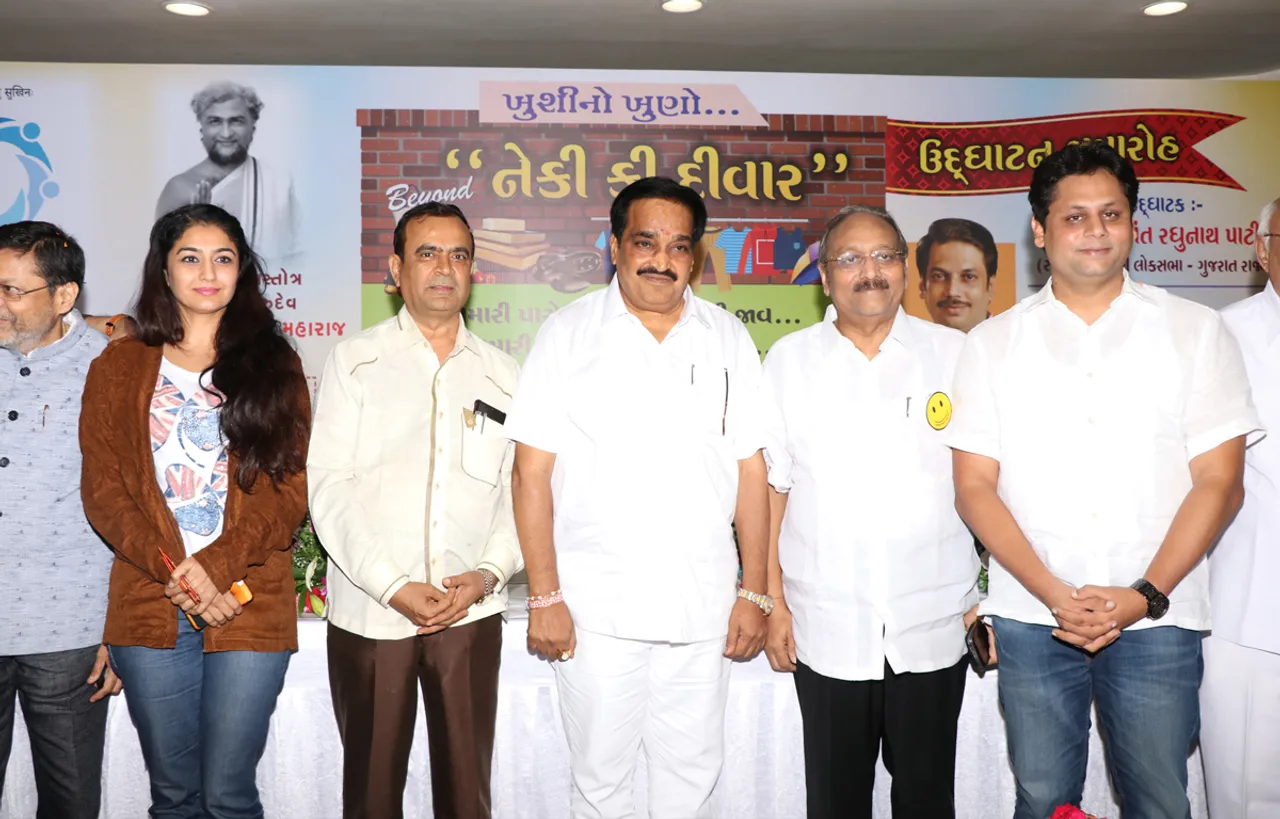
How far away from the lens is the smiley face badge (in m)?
2.45

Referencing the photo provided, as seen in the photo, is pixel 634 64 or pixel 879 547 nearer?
pixel 879 547

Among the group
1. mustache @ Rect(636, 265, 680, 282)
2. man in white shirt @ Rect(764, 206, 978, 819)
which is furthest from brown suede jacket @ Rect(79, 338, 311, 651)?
man in white shirt @ Rect(764, 206, 978, 819)

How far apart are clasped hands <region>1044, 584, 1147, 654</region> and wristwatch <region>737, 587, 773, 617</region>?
0.67 metres

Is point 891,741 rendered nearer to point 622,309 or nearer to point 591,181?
point 622,309

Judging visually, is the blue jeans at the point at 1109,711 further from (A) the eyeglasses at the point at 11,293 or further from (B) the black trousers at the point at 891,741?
(A) the eyeglasses at the point at 11,293

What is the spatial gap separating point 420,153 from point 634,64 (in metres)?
1.51

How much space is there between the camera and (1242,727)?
249 cm

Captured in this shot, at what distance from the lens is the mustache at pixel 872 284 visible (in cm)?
245

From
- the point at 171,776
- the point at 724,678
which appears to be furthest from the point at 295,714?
the point at 724,678

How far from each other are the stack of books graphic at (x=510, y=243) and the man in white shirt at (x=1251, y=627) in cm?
322

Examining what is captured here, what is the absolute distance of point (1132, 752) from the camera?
2256 millimetres

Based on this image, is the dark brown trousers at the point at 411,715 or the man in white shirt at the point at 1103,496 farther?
the dark brown trousers at the point at 411,715

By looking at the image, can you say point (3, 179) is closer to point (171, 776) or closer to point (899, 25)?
point (171, 776)

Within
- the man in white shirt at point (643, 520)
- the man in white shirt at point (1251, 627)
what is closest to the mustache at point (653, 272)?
the man in white shirt at point (643, 520)
